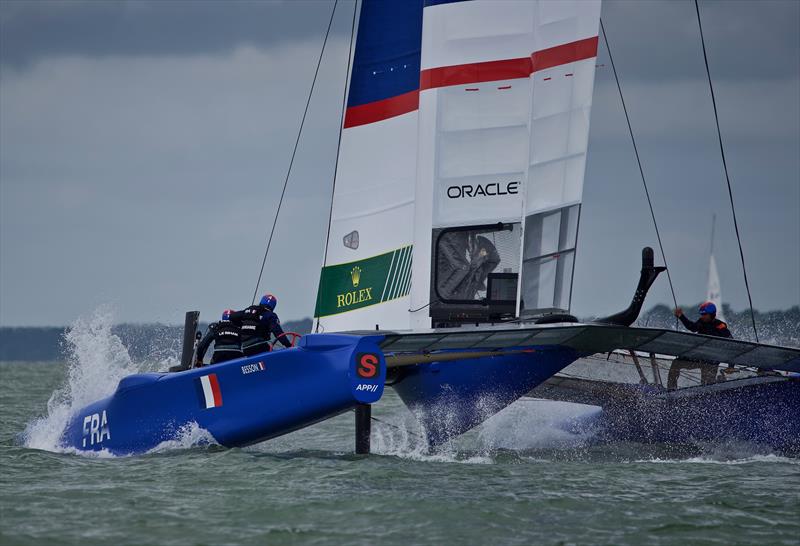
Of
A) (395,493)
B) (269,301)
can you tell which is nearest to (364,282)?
(269,301)

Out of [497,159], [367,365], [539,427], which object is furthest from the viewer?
[539,427]

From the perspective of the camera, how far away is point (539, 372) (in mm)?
9336

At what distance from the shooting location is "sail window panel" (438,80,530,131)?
10305mm

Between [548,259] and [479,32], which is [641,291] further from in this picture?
[479,32]

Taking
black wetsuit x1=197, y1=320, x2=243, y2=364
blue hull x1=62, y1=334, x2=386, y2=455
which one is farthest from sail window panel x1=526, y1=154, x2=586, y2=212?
black wetsuit x1=197, y1=320, x2=243, y2=364

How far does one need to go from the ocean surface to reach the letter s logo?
0.62m

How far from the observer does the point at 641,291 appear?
9258 mm

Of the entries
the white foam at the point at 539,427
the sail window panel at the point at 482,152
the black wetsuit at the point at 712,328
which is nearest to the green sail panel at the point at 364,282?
the sail window panel at the point at 482,152

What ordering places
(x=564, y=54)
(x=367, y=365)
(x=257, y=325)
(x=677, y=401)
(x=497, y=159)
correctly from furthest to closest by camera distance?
(x=564, y=54)
(x=497, y=159)
(x=677, y=401)
(x=257, y=325)
(x=367, y=365)

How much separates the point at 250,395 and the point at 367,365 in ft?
3.20

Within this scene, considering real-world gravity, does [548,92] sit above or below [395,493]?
above

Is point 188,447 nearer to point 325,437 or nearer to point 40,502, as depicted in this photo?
point 40,502

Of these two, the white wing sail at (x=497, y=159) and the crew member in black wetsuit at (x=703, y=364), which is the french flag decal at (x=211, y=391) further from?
the crew member in black wetsuit at (x=703, y=364)

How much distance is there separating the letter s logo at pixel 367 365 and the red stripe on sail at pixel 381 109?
2.84m
